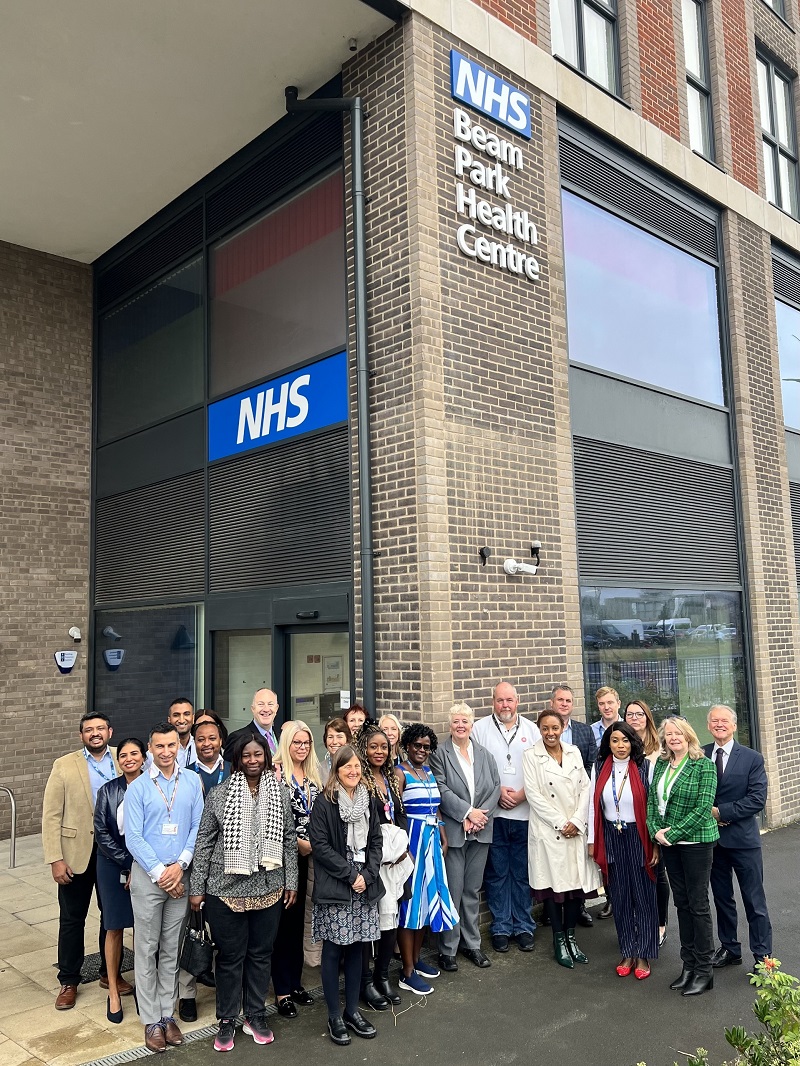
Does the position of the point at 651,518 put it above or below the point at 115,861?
above

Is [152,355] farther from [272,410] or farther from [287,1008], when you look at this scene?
[287,1008]

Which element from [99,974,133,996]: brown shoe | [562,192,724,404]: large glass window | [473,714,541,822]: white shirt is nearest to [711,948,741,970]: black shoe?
[473,714,541,822]: white shirt

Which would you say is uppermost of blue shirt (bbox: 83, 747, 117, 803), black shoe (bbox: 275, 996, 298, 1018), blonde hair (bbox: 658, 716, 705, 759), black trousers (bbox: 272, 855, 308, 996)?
blonde hair (bbox: 658, 716, 705, 759)

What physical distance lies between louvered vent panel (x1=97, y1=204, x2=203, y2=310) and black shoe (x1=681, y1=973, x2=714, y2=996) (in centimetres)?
876

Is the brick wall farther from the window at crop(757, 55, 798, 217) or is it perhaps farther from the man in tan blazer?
the window at crop(757, 55, 798, 217)

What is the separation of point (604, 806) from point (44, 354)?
9.53 m

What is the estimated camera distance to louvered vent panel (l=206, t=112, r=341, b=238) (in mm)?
8491

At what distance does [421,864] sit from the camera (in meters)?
5.95

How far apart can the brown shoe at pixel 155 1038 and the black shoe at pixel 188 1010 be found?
1.11 ft

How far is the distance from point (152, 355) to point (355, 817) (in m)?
7.55

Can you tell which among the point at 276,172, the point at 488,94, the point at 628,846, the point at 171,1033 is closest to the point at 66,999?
the point at 171,1033

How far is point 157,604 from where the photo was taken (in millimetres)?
10578

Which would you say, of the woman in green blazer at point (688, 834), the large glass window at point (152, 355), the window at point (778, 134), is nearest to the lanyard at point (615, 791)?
the woman in green blazer at point (688, 834)

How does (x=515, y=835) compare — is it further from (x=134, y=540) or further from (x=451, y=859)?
(x=134, y=540)
